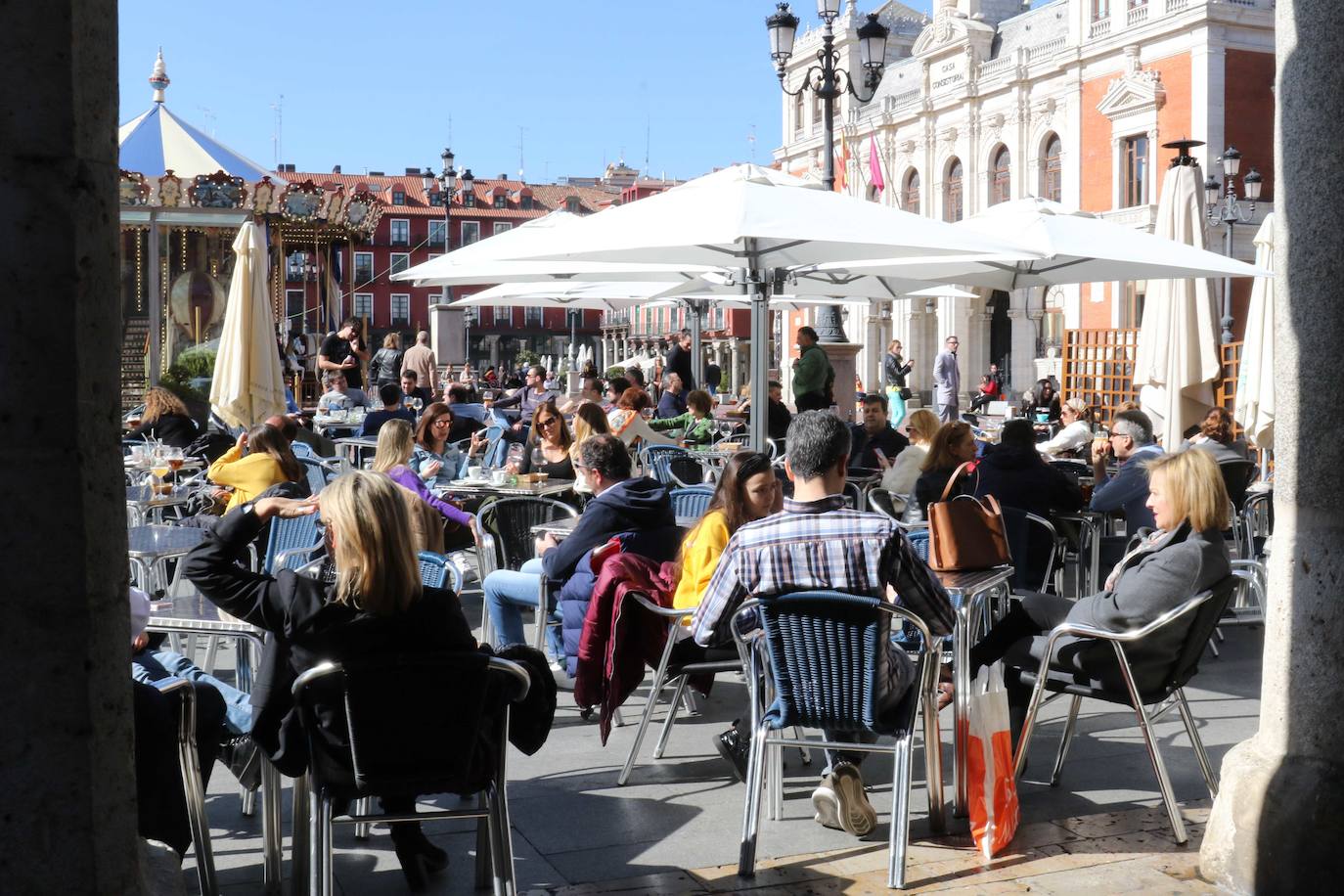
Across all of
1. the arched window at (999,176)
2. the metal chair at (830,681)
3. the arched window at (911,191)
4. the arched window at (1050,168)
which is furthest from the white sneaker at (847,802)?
the arched window at (911,191)

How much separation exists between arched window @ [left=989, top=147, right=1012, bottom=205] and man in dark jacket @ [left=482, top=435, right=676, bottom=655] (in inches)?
1453

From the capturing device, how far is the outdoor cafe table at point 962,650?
4.01m

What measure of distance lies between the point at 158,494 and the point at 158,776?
425 cm

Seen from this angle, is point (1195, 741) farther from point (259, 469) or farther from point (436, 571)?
point (259, 469)

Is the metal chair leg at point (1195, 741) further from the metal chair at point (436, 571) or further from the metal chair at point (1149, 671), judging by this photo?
the metal chair at point (436, 571)

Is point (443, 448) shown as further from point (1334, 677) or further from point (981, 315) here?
point (981, 315)

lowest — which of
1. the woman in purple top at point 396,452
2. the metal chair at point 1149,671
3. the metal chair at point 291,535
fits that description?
the metal chair at point 1149,671

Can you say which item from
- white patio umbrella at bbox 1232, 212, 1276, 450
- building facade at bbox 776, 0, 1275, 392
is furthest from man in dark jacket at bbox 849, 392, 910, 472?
building facade at bbox 776, 0, 1275, 392

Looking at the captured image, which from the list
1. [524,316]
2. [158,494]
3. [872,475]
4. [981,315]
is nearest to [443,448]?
[158,494]

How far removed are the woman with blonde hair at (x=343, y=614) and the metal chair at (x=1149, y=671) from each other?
5.90 feet

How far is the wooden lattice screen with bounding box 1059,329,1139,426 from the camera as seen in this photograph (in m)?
20.4

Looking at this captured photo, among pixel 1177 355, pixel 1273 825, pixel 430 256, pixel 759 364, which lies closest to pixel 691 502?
pixel 759 364

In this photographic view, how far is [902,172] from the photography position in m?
45.0

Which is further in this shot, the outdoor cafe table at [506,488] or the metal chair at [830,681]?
the outdoor cafe table at [506,488]
